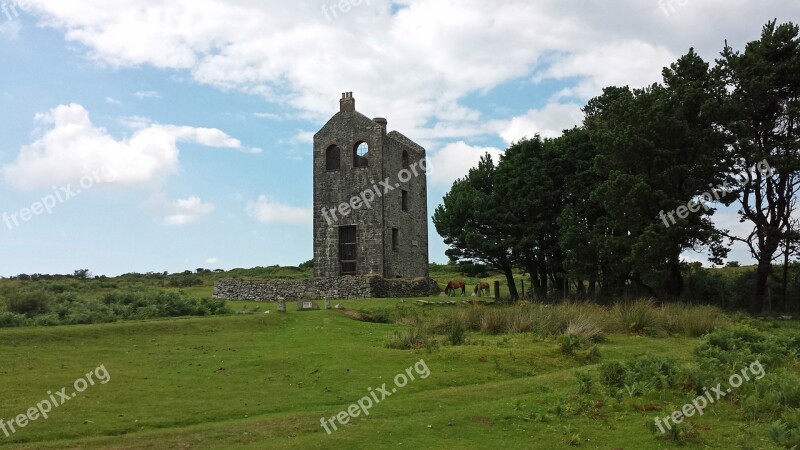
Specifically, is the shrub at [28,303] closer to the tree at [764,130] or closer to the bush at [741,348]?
the bush at [741,348]

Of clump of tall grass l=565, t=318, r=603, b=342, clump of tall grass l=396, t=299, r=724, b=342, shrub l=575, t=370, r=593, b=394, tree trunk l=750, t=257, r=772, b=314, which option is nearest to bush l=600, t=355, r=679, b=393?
shrub l=575, t=370, r=593, b=394

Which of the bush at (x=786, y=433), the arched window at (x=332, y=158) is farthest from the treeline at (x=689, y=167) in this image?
the bush at (x=786, y=433)

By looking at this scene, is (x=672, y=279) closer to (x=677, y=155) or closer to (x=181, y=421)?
(x=677, y=155)

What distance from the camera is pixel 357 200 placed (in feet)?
126

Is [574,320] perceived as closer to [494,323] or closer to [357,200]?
[494,323]

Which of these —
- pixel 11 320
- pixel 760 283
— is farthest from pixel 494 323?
pixel 760 283

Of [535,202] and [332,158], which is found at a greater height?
[332,158]

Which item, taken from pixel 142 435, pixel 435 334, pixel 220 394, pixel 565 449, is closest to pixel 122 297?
pixel 435 334

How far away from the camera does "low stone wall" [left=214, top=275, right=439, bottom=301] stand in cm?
3438

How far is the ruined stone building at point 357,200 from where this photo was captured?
1495 inches

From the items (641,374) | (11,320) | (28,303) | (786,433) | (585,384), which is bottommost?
(786,433)

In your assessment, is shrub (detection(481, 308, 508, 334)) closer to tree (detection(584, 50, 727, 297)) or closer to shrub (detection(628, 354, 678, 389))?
shrub (detection(628, 354, 678, 389))

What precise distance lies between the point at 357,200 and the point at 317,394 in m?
25.4

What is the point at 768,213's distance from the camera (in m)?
31.1
